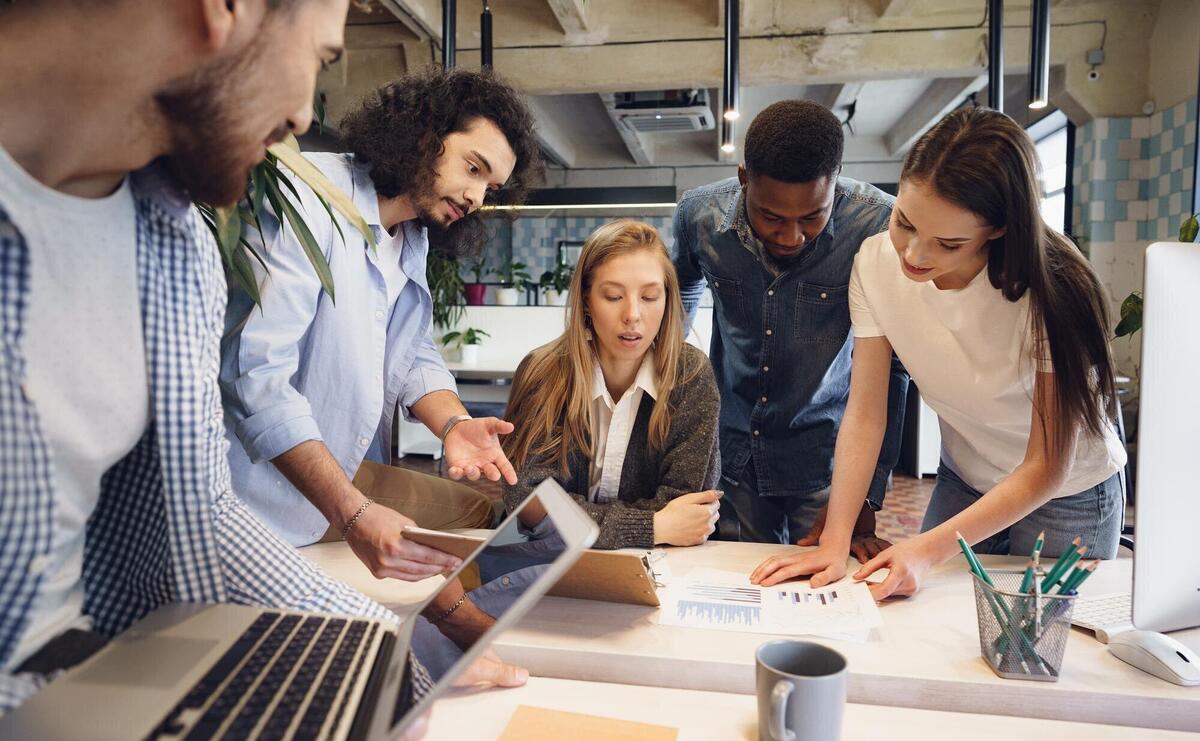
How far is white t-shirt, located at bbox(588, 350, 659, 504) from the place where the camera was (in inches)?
62.1

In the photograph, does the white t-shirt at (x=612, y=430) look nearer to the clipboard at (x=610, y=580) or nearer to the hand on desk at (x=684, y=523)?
the hand on desk at (x=684, y=523)

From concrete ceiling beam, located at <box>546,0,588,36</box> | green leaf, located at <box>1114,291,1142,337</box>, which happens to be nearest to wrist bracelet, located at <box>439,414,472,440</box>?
green leaf, located at <box>1114,291,1142,337</box>

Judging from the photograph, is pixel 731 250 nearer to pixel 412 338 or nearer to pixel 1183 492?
pixel 412 338

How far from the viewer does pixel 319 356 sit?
1.35 metres

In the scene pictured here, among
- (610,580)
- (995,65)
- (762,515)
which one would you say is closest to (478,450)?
(610,580)

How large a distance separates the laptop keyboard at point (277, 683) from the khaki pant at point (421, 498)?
798mm

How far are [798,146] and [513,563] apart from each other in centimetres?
103

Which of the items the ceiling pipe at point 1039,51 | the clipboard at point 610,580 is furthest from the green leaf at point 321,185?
the ceiling pipe at point 1039,51

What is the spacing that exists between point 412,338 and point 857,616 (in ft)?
3.30

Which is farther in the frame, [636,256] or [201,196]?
[636,256]

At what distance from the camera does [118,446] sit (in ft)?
2.36

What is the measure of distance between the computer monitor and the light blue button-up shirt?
103 centimetres

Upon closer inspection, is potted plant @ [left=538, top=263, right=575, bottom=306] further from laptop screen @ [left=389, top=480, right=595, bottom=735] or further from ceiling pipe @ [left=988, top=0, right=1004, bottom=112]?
laptop screen @ [left=389, top=480, right=595, bottom=735]

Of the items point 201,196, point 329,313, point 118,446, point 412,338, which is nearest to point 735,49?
point 412,338
